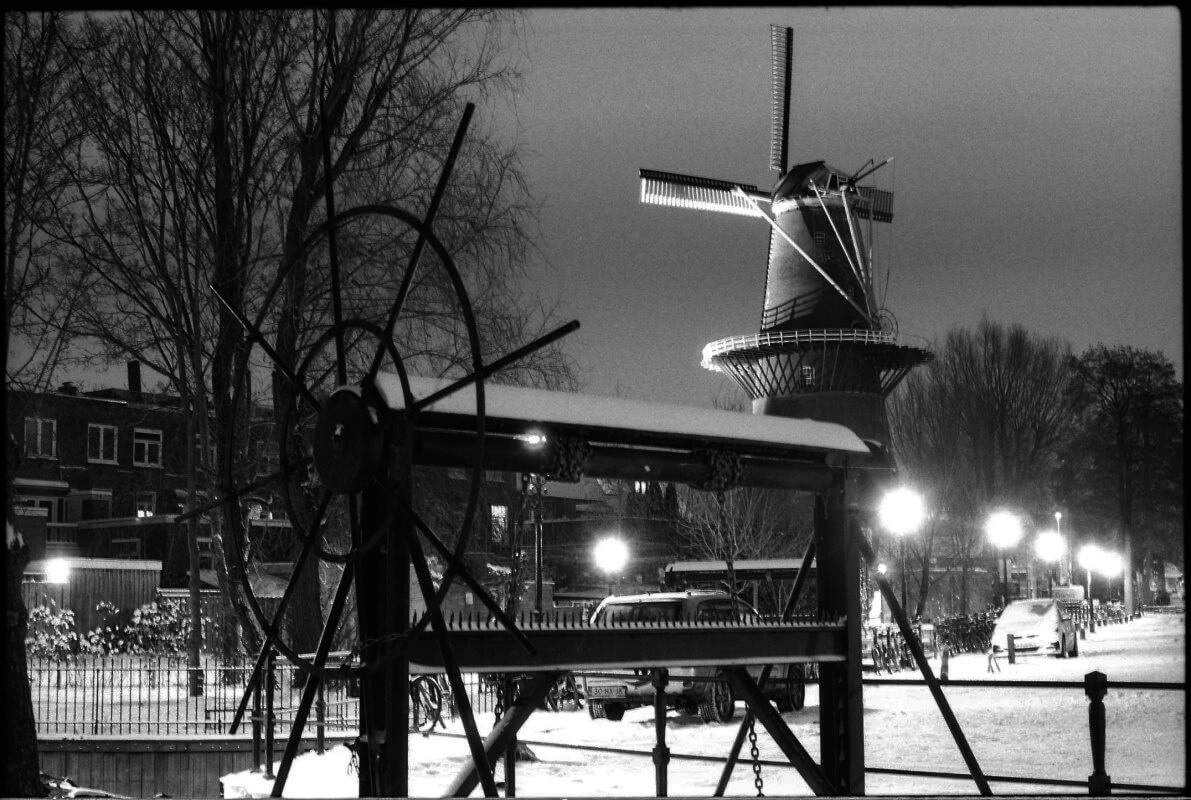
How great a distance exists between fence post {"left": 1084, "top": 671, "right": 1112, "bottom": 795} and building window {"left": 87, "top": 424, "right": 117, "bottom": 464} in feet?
156

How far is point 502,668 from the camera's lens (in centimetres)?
628

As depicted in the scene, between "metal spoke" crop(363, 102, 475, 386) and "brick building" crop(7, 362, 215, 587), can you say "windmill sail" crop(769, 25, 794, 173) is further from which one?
"metal spoke" crop(363, 102, 475, 386)

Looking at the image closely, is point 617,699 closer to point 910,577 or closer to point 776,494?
point 776,494

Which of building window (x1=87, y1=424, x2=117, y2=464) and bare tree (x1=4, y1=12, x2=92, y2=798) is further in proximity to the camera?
building window (x1=87, y1=424, x2=117, y2=464)

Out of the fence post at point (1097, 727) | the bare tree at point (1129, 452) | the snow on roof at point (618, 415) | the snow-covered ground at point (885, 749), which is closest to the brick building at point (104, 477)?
the snow-covered ground at point (885, 749)

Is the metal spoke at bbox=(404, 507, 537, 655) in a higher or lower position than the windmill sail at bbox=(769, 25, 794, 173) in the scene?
lower

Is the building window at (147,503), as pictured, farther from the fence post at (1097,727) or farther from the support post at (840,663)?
the fence post at (1097,727)

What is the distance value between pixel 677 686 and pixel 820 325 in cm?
2314

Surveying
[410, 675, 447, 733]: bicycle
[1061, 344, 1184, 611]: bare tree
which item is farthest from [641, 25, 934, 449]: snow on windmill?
[410, 675, 447, 733]: bicycle

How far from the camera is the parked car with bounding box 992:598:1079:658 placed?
2859 centimetres

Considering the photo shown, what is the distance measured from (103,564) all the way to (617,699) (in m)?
22.6

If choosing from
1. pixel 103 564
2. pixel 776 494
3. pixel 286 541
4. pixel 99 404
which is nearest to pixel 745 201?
pixel 776 494

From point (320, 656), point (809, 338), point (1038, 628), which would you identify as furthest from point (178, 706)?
point (809, 338)

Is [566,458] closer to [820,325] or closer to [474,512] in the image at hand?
[474,512]
